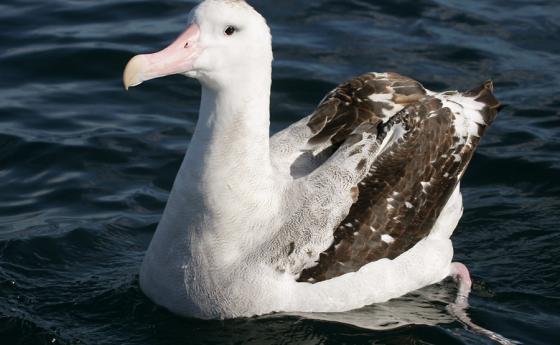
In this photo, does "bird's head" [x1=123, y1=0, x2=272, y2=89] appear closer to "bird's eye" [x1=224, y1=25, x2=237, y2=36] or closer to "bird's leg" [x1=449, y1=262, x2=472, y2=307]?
"bird's eye" [x1=224, y1=25, x2=237, y2=36]

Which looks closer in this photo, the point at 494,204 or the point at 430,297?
the point at 430,297

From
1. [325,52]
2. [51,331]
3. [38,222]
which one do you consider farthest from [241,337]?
[325,52]

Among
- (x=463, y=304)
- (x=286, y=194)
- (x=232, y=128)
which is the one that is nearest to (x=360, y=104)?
(x=286, y=194)

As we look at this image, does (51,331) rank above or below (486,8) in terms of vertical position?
below

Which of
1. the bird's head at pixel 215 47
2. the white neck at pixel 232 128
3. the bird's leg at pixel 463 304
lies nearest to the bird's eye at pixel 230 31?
the bird's head at pixel 215 47

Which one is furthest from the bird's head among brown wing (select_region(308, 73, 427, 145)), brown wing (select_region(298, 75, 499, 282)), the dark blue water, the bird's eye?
the dark blue water

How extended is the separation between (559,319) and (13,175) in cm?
534

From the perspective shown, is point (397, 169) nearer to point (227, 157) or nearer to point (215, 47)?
point (227, 157)

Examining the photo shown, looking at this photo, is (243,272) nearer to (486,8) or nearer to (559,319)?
(559,319)

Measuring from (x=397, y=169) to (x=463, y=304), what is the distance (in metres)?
1.26

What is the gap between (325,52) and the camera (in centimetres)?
1383

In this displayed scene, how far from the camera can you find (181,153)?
11.4m

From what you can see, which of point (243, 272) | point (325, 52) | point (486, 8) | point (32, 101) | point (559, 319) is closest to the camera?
point (243, 272)

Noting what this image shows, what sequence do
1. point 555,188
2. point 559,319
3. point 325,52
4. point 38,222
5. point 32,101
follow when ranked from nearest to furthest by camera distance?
point 559,319, point 38,222, point 555,188, point 32,101, point 325,52
